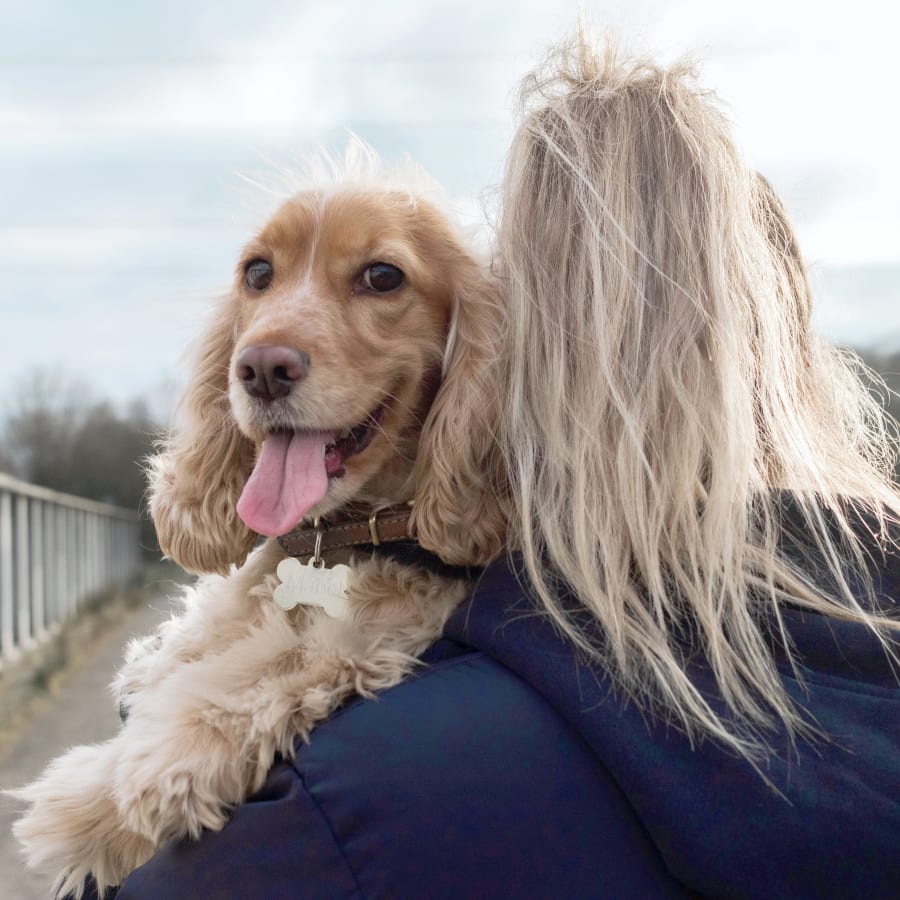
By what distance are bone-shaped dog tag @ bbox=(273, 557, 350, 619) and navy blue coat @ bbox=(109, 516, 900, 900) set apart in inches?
21.8

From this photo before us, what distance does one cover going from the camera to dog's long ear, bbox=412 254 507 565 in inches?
77.2

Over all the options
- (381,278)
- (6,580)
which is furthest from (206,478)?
(6,580)

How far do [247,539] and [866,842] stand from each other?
62.4 inches

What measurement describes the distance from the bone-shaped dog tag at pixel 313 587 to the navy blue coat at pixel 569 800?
1.82ft

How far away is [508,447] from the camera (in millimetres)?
1854

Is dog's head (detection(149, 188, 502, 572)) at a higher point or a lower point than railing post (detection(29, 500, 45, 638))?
higher

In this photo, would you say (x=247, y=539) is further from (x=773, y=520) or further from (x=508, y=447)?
(x=773, y=520)

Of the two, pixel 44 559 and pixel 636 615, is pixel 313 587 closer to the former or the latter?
pixel 636 615

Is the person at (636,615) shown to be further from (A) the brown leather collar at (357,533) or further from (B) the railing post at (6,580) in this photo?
(B) the railing post at (6,580)

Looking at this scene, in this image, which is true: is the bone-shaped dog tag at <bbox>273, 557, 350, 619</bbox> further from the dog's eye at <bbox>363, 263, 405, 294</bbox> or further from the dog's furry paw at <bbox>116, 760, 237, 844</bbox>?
the dog's eye at <bbox>363, 263, 405, 294</bbox>

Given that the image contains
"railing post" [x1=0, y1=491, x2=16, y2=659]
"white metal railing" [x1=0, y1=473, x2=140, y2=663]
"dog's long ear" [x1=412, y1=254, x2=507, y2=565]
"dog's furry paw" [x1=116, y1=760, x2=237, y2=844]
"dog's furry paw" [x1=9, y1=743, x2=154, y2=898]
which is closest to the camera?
"dog's furry paw" [x1=116, y1=760, x2=237, y2=844]

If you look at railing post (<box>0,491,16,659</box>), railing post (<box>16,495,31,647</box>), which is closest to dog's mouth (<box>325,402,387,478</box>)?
railing post (<box>0,491,16,659</box>)

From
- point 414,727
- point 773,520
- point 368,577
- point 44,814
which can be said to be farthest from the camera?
point 368,577

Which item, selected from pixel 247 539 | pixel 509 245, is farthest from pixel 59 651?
pixel 509 245
